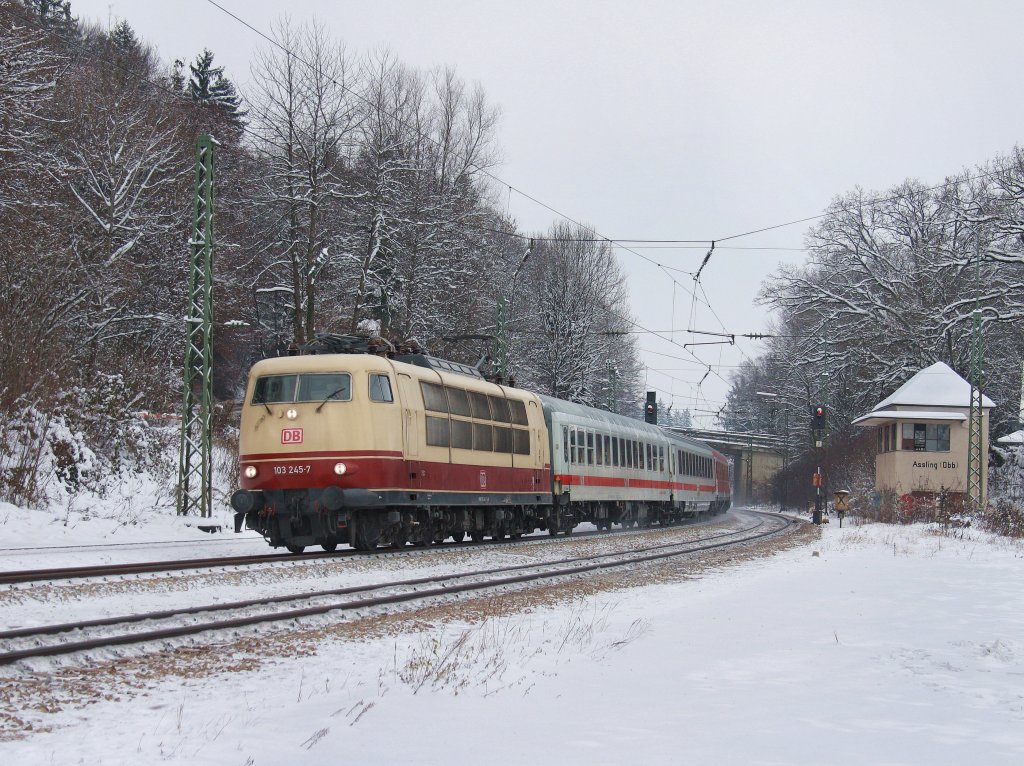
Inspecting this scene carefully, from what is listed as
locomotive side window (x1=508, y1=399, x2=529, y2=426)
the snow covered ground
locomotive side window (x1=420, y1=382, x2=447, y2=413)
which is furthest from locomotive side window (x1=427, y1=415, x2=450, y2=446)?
the snow covered ground

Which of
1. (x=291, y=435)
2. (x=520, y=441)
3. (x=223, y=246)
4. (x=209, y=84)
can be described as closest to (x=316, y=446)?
(x=291, y=435)

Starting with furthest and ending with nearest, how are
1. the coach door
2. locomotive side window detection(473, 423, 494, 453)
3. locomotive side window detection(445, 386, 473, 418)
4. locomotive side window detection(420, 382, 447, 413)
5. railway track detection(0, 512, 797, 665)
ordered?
locomotive side window detection(473, 423, 494, 453) < locomotive side window detection(445, 386, 473, 418) < locomotive side window detection(420, 382, 447, 413) < the coach door < railway track detection(0, 512, 797, 665)

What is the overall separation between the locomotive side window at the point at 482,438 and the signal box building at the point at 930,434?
28.9 metres

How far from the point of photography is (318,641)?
9.03 m

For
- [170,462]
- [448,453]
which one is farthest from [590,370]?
[448,453]

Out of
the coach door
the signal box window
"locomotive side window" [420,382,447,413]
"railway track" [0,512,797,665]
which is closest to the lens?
"railway track" [0,512,797,665]

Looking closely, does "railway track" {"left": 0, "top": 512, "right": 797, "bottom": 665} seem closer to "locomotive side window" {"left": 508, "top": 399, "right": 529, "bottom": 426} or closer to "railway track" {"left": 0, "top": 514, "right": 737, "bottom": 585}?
"railway track" {"left": 0, "top": 514, "right": 737, "bottom": 585}

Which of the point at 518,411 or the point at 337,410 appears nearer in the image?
the point at 337,410

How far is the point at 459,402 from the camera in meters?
20.0

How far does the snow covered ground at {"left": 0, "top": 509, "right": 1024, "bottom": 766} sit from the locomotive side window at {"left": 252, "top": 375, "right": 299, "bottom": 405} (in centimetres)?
690

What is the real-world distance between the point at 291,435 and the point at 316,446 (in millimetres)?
469

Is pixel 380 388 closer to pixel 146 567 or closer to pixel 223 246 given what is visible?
pixel 146 567

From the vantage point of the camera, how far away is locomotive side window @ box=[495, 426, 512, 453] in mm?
21844

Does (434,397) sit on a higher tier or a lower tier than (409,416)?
higher
